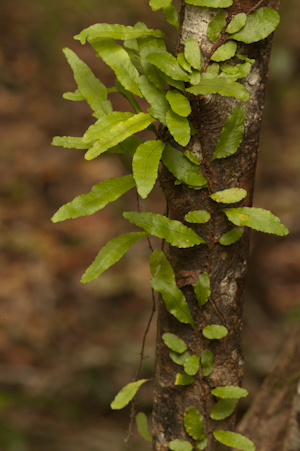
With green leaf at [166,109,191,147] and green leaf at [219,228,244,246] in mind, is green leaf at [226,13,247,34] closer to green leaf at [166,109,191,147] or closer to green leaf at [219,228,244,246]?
green leaf at [166,109,191,147]

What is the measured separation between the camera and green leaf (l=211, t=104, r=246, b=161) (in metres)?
0.83

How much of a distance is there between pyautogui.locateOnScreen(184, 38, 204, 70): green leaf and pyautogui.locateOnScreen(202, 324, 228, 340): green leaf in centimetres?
49

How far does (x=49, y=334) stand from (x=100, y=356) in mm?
433

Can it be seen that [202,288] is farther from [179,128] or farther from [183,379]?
[179,128]

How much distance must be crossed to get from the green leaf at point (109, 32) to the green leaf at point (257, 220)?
363 mm

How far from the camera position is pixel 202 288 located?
913mm

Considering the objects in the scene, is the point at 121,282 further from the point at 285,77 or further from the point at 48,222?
the point at 285,77

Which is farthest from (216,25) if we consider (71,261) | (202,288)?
(71,261)

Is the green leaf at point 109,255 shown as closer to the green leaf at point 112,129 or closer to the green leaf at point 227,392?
the green leaf at point 112,129

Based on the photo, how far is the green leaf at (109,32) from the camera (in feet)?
2.70

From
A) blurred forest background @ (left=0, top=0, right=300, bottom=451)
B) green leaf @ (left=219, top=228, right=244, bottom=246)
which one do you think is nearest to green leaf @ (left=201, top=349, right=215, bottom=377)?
green leaf @ (left=219, top=228, right=244, bottom=246)

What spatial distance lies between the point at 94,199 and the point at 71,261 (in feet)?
8.82

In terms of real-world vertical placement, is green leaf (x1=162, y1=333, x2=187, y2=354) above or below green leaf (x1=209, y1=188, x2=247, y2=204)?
below

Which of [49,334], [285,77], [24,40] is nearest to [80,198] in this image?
[49,334]
